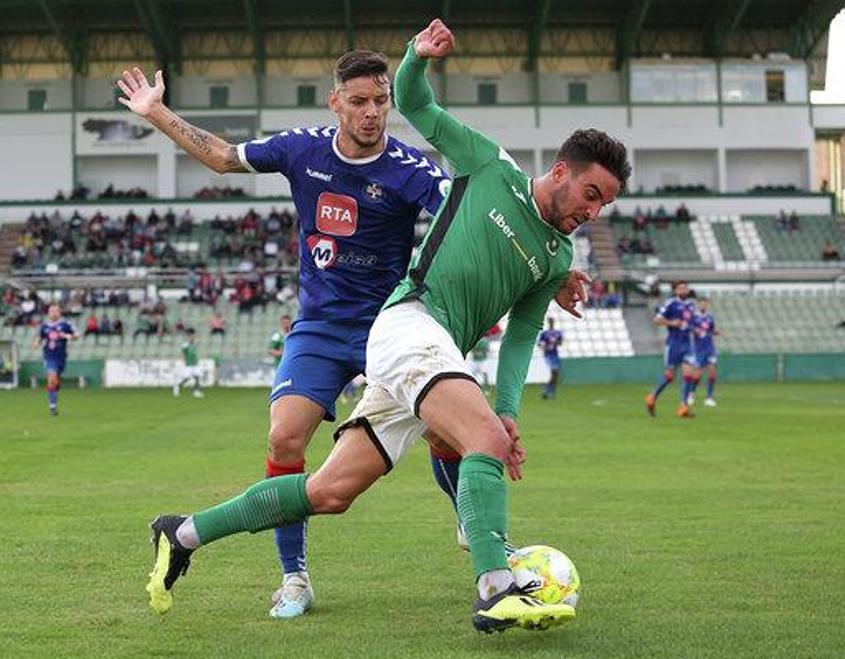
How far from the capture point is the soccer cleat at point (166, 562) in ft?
20.8

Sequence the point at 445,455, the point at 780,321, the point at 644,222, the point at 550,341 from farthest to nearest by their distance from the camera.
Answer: the point at 644,222
the point at 780,321
the point at 550,341
the point at 445,455

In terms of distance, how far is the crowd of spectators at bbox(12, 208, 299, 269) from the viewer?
188ft

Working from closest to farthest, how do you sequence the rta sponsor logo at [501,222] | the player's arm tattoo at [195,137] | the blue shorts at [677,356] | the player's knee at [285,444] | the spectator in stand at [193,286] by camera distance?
the rta sponsor logo at [501,222]
the player's knee at [285,444]
the player's arm tattoo at [195,137]
the blue shorts at [677,356]
the spectator in stand at [193,286]

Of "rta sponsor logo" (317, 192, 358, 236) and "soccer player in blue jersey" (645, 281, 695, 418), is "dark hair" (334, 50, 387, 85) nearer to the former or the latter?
"rta sponsor logo" (317, 192, 358, 236)

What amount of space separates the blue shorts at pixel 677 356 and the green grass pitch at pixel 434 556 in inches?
284

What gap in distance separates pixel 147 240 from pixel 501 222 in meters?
54.0

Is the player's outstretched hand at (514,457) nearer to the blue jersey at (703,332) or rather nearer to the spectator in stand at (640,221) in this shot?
the blue jersey at (703,332)

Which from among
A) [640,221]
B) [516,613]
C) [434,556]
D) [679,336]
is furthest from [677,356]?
[640,221]

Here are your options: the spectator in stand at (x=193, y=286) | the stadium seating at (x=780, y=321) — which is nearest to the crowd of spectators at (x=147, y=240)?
the spectator in stand at (x=193, y=286)

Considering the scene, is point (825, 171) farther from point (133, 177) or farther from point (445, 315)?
point (445, 315)

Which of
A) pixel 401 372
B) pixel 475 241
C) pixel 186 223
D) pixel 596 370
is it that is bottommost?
→ pixel 401 372

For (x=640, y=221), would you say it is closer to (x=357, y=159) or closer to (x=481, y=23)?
(x=481, y=23)

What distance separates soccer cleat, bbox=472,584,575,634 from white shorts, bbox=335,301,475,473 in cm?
91

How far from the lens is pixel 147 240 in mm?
58781
